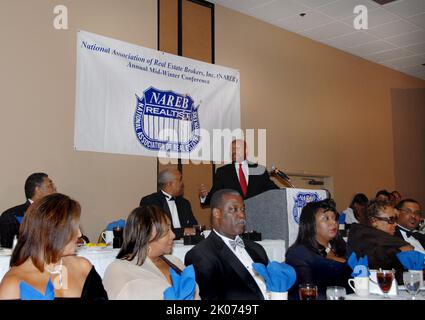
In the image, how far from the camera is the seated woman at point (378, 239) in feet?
10.6

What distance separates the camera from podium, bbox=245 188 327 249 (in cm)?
396

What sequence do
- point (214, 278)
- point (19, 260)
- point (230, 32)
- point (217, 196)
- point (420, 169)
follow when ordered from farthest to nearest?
point (420, 169) → point (230, 32) → point (217, 196) → point (214, 278) → point (19, 260)

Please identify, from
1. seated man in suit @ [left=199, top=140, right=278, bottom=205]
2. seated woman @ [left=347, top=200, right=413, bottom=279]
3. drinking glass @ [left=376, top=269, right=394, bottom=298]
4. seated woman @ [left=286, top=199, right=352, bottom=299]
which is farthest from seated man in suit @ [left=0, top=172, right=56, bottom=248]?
drinking glass @ [left=376, top=269, right=394, bottom=298]

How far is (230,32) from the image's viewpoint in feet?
20.4

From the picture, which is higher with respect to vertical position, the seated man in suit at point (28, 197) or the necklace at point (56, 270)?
the seated man in suit at point (28, 197)

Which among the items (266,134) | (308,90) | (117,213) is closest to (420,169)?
(308,90)

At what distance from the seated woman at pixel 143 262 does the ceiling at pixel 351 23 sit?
4289mm

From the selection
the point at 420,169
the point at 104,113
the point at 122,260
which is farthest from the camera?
the point at 420,169

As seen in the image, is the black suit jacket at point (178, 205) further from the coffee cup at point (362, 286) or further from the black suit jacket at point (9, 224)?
the coffee cup at point (362, 286)

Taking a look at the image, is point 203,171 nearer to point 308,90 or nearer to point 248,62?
point 248,62

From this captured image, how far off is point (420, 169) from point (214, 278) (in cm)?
795

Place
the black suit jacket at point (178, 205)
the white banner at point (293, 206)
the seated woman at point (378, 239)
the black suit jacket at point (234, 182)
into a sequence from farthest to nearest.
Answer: the black suit jacket at point (234, 182)
the black suit jacket at point (178, 205)
the white banner at point (293, 206)
the seated woman at point (378, 239)

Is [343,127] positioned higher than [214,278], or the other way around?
[343,127]

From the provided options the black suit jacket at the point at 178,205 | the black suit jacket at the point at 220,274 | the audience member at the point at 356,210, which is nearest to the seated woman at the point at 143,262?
the black suit jacket at the point at 220,274
